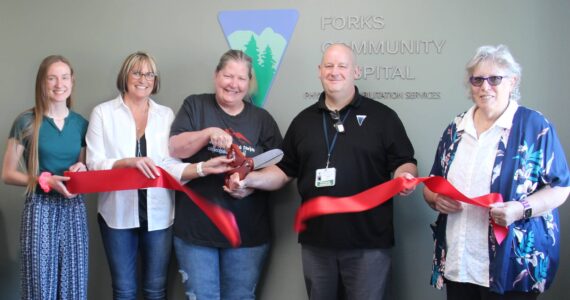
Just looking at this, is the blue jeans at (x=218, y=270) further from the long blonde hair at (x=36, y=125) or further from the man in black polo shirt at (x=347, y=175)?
the long blonde hair at (x=36, y=125)

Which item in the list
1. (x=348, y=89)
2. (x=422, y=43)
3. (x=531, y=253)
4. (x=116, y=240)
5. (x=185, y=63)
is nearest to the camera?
(x=531, y=253)

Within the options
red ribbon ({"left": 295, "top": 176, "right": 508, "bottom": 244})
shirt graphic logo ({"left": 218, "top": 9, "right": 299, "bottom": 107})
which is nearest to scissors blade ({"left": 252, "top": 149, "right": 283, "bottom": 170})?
red ribbon ({"left": 295, "top": 176, "right": 508, "bottom": 244})

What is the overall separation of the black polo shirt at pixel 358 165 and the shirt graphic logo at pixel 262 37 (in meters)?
0.65

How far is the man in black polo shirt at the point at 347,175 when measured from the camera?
254cm

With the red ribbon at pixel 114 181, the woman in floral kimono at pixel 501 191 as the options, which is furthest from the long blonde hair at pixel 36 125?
the woman in floral kimono at pixel 501 191

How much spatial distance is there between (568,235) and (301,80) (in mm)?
1818

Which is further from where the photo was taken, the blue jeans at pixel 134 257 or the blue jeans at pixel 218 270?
the blue jeans at pixel 134 257

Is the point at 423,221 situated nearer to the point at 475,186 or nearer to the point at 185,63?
the point at 475,186

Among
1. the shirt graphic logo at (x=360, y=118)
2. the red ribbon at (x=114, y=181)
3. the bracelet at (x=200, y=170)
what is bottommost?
the red ribbon at (x=114, y=181)

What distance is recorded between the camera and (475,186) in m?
2.20

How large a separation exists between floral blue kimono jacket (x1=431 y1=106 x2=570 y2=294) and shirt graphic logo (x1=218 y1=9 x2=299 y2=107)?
150cm

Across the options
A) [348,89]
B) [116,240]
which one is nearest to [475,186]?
[348,89]

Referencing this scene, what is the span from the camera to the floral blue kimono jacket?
2068 millimetres

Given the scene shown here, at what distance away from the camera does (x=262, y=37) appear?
10.4 feet
